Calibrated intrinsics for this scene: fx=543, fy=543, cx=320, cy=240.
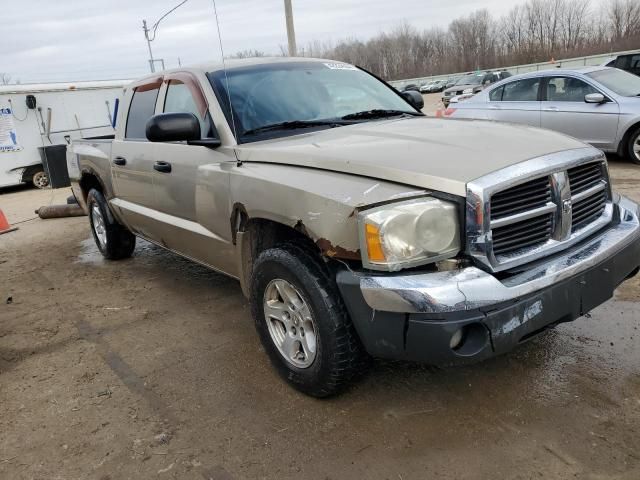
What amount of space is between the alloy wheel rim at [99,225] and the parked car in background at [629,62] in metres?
13.3

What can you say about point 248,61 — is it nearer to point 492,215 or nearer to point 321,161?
point 321,161

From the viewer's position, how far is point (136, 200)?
15.3 ft

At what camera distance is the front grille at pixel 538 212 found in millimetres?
2385

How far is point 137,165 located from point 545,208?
3229 mm

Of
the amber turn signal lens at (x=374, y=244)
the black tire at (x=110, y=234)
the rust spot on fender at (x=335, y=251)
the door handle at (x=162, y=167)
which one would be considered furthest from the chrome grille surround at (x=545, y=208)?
the black tire at (x=110, y=234)

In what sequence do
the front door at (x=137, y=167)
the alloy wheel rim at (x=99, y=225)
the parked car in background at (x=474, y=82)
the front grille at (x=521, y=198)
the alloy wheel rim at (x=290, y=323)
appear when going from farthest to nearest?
the parked car in background at (x=474, y=82) < the alloy wheel rim at (x=99, y=225) < the front door at (x=137, y=167) < the alloy wheel rim at (x=290, y=323) < the front grille at (x=521, y=198)

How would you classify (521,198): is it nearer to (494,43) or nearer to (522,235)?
(522,235)

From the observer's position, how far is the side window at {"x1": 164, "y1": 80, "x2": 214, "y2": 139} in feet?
11.7

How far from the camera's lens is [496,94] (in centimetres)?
964

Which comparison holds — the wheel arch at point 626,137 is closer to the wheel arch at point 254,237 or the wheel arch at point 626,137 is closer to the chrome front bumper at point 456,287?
the chrome front bumper at point 456,287

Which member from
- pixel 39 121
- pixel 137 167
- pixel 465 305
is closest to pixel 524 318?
pixel 465 305

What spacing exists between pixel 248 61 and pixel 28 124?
10.6 m

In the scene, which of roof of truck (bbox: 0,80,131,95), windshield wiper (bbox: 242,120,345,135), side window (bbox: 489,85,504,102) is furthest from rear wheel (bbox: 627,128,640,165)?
roof of truck (bbox: 0,80,131,95)

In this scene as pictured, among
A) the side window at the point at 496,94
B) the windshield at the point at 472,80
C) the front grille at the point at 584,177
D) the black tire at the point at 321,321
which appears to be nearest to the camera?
the black tire at the point at 321,321
